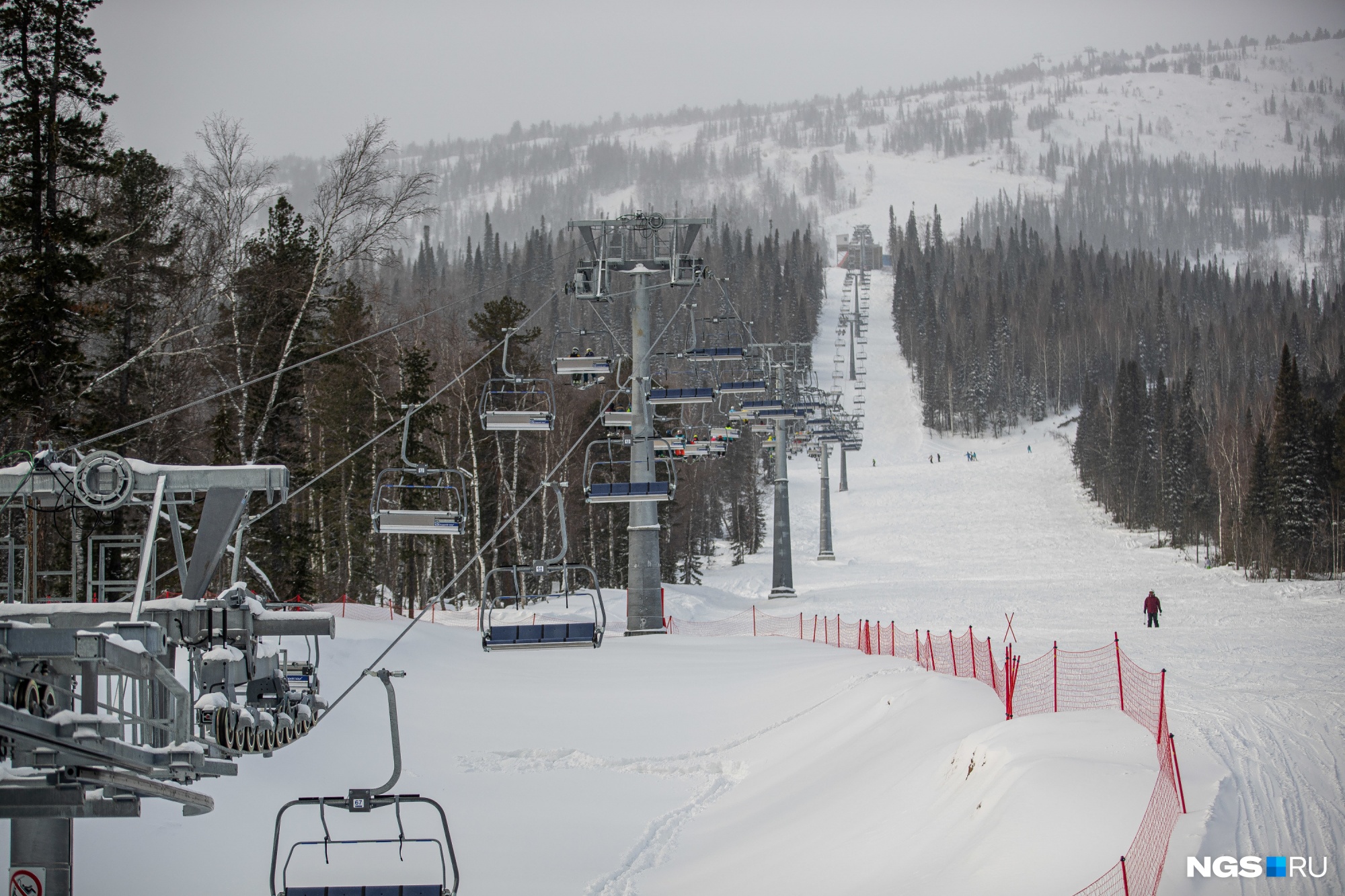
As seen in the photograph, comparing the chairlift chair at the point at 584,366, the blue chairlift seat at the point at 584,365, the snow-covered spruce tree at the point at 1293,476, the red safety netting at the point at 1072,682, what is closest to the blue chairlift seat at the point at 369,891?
the red safety netting at the point at 1072,682

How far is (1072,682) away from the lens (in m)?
17.3

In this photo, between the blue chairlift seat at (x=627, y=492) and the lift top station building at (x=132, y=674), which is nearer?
the lift top station building at (x=132, y=674)

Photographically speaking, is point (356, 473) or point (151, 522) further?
point (356, 473)

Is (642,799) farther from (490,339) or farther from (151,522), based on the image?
(490,339)

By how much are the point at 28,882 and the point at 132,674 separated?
3940mm

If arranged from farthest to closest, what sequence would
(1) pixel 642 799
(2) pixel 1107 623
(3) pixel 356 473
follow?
(3) pixel 356 473 → (2) pixel 1107 623 → (1) pixel 642 799

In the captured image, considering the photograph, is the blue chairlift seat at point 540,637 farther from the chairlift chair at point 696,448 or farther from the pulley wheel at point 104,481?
the chairlift chair at point 696,448

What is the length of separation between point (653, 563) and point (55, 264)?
14.1m

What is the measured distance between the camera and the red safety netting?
836 centimetres

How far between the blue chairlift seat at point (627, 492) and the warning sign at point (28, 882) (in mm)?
14243

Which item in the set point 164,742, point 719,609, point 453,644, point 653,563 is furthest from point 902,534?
point 164,742

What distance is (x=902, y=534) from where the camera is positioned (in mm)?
66188

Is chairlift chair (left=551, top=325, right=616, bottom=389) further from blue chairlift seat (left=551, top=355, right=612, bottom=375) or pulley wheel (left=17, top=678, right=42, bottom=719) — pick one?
pulley wheel (left=17, top=678, right=42, bottom=719)

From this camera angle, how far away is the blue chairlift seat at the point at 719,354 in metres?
28.8
